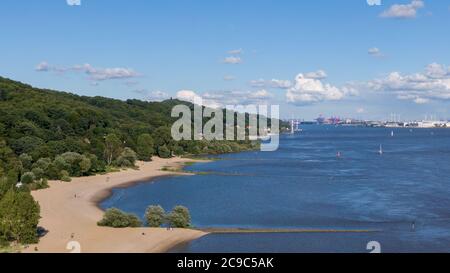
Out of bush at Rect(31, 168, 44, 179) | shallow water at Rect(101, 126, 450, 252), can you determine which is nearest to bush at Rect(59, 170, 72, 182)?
bush at Rect(31, 168, 44, 179)

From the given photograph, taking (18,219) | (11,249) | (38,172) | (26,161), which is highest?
(26,161)

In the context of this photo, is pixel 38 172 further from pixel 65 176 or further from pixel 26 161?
pixel 26 161

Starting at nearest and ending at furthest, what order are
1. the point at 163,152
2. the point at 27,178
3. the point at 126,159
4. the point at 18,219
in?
the point at 18,219 → the point at 27,178 → the point at 126,159 → the point at 163,152

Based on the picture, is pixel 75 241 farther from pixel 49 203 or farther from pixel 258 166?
pixel 258 166

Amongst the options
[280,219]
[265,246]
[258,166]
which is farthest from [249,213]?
[258,166]

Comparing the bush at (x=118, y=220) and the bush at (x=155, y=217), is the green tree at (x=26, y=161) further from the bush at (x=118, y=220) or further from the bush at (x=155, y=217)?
the bush at (x=155, y=217)

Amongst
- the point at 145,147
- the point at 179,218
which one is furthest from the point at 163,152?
the point at 179,218

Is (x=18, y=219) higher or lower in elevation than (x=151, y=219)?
higher
